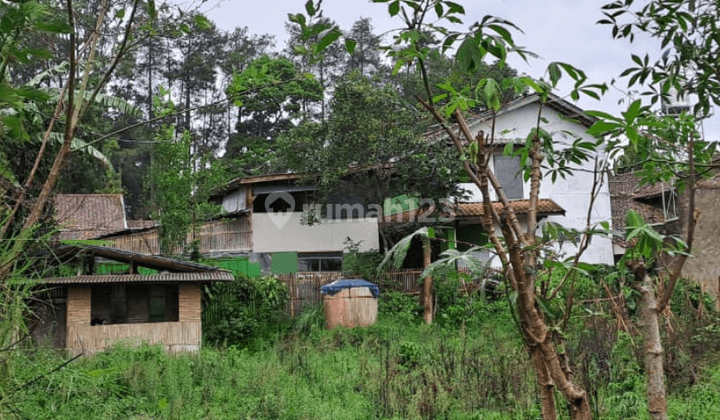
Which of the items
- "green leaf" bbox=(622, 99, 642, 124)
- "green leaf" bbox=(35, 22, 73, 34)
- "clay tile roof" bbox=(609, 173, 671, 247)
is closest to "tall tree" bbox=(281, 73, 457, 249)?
"clay tile roof" bbox=(609, 173, 671, 247)

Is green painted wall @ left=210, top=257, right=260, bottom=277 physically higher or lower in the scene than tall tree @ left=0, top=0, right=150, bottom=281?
lower

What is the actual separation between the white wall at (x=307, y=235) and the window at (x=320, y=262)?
33 centimetres

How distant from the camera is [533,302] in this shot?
66.9 inches

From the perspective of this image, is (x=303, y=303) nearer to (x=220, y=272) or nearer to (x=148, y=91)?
(x=220, y=272)

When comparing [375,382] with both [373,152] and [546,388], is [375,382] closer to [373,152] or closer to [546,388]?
[546,388]

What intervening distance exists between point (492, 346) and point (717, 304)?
17.7ft

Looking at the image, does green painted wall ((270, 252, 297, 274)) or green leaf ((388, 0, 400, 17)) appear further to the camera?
green painted wall ((270, 252, 297, 274))

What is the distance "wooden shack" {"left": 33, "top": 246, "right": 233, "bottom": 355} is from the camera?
1190 centimetres

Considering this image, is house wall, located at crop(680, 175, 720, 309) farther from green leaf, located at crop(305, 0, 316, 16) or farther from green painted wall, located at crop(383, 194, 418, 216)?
green leaf, located at crop(305, 0, 316, 16)

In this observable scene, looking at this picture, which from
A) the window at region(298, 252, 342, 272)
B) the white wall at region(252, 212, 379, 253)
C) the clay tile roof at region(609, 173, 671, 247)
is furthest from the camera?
the window at region(298, 252, 342, 272)

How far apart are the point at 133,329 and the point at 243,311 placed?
2.53 meters

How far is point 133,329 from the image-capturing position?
12.1 meters

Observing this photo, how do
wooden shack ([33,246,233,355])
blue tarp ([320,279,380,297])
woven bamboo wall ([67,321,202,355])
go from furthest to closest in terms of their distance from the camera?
blue tarp ([320,279,380,297]) < wooden shack ([33,246,233,355]) < woven bamboo wall ([67,321,202,355])

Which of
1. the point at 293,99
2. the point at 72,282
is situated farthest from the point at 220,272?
the point at 293,99
